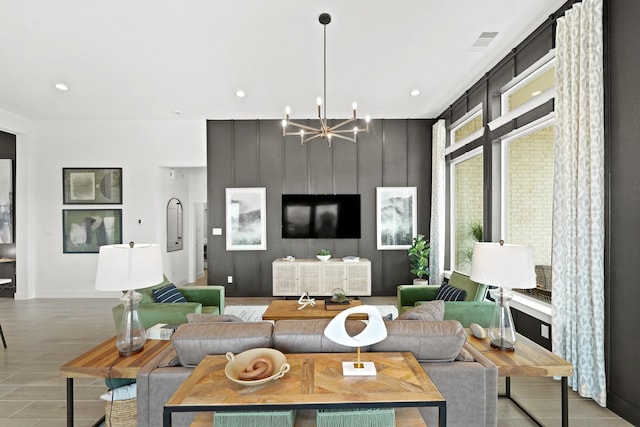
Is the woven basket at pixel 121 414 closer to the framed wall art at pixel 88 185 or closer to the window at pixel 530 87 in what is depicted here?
the window at pixel 530 87

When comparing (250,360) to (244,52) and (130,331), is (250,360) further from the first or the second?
(244,52)

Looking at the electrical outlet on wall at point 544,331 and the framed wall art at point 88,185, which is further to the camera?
the framed wall art at point 88,185

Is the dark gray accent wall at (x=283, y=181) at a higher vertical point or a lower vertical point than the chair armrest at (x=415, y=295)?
higher

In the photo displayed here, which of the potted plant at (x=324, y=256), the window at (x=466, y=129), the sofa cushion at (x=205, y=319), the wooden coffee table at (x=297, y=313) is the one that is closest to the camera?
the sofa cushion at (x=205, y=319)

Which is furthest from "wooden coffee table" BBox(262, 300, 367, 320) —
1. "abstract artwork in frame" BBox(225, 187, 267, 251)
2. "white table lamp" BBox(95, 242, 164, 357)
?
"abstract artwork in frame" BBox(225, 187, 267, 251)

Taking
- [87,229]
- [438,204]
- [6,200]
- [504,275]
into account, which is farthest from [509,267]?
[6,200]

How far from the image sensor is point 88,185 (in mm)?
6836

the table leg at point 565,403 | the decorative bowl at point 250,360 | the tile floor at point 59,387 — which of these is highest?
the decorative bowl at point 250,360

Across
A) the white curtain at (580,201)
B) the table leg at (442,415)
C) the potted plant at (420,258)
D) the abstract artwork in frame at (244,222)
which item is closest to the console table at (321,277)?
the abstract artwork in frame at (244,222)

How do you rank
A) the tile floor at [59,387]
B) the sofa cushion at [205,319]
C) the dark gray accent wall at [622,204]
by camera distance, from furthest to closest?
the tile floor at [59,387] → the dark gray accent wall at [622,204] → the sofa cushion at [205,319]

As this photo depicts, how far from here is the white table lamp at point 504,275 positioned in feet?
7.59

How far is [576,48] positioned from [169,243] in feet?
23.5

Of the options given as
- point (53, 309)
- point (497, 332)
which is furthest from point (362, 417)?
point (53, 309)

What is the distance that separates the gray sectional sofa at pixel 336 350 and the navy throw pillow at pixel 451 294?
5.91 feet
